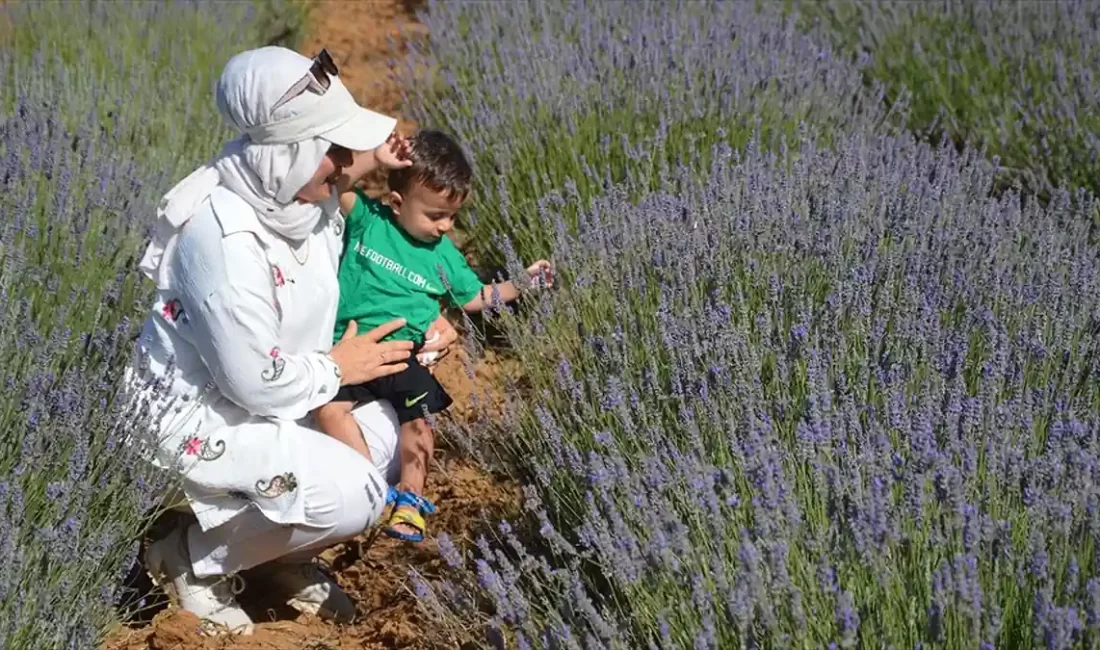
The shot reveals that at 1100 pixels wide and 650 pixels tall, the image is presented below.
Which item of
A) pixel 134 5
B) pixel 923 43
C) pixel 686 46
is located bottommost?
pixel 923 43

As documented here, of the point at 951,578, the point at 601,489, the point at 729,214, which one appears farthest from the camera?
the point at 729,214

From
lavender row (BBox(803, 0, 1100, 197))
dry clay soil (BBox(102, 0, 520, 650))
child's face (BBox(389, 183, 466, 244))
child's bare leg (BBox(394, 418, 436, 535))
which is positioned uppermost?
child's face (BBox(389, 183, 466, 244))

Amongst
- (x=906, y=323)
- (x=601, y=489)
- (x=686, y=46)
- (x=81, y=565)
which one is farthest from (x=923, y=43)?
(x=81, y=565)

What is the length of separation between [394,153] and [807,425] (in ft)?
4.42

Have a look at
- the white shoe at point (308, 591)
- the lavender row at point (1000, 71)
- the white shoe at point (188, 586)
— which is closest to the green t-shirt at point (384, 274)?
the white shoe at point (308, 591)

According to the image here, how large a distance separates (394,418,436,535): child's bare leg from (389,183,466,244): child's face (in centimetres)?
49

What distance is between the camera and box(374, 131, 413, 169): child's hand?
3.05m

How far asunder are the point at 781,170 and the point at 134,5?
2952 mm

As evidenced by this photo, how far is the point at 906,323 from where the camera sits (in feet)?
8.19

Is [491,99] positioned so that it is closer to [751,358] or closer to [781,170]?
[781,170]

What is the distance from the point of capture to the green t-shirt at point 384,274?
10.4 ft

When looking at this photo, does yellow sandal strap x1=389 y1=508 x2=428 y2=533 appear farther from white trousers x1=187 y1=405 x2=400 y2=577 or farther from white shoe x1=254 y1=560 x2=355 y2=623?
white shoe x1=254 y1=560 x2=355 y2=623

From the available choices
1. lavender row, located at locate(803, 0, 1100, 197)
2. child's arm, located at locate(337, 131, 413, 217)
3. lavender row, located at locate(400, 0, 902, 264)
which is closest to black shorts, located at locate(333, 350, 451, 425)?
child's arm, located at locate(337, 131, 413, 217)

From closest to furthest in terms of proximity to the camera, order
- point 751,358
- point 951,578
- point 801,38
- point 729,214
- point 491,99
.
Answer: point 951,578, point 751,358, point 729,214, point 491,99, point 801,38
